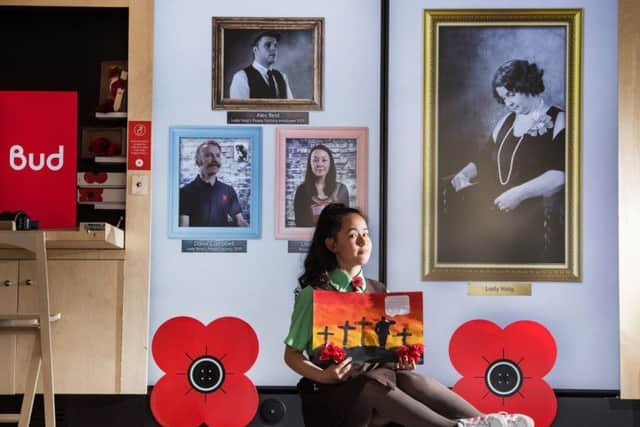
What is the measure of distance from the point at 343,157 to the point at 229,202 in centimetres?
51

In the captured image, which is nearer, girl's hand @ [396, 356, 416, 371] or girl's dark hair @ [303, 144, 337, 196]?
girl's hand @ [396, 356, 416, 371]

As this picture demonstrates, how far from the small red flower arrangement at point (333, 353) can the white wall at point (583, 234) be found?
4.11ft

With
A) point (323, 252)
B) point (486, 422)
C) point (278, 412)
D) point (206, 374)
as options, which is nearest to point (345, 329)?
point (323, 252)

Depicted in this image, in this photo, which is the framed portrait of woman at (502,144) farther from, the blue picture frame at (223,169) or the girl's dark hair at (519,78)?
the blue picture frame at (223,169)

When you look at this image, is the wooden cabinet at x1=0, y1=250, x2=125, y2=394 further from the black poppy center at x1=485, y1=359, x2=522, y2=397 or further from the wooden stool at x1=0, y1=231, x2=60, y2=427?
the black poppy center at x1=485, y1=359, x2=522, y2=397

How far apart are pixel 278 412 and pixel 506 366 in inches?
37.6

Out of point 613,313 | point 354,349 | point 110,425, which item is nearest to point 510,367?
point 613,313

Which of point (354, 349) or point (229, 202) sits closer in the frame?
point (354, 349)

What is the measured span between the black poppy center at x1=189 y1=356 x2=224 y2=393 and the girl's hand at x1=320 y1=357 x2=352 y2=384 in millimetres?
861

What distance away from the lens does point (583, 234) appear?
12.6ft

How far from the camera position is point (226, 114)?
12.8 feet


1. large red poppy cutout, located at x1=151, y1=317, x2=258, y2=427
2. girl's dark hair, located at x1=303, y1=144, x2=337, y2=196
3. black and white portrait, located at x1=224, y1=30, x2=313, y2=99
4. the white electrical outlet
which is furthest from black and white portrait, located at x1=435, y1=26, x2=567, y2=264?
the white electrical outlet

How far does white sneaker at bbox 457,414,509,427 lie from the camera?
253 cm

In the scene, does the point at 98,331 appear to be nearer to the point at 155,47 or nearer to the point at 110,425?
the point at 110,425
